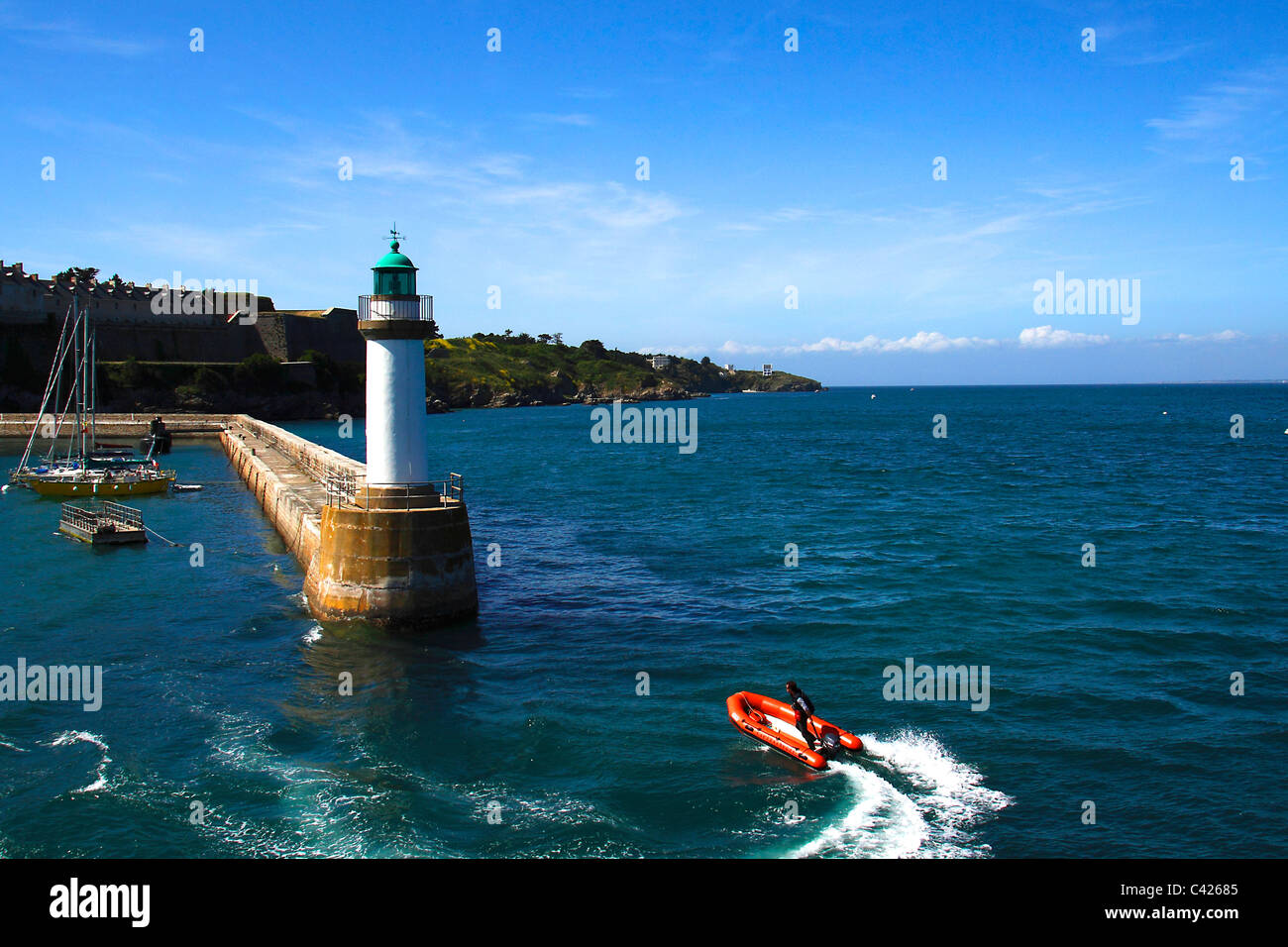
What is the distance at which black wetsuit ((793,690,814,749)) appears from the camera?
1694 centimetres

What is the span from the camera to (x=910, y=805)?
50.0 ft

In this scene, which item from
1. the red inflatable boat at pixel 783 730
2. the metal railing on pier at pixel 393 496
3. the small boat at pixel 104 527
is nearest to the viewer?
the red inflatable boat at pixel 783 730

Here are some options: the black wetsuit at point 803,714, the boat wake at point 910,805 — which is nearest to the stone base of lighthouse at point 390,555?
the black wetsuit at point 803,714

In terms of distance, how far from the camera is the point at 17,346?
335 feet

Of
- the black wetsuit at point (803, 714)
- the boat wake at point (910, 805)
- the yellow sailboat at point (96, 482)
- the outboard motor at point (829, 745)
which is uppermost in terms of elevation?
the yellow sailboat at point (96, 482)

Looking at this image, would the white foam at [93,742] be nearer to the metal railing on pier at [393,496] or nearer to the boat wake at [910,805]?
the metal railing on pier at [393,496]

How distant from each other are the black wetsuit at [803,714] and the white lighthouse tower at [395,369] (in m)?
12.0

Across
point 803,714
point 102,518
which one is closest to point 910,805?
point 803,714

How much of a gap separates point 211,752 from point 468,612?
360 inches

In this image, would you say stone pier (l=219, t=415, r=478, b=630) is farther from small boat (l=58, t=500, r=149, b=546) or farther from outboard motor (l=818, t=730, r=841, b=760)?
small boat (l=58, t=500, r=149, b=546)

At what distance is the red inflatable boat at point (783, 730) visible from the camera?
1680 cm

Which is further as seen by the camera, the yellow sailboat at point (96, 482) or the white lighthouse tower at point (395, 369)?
the yellow sailboat at point (96, 482)

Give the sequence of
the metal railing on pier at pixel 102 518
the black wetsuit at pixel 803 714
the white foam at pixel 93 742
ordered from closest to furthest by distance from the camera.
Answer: the white foam at pixel 93 742 → the black wetsuit at pixel 803 714 → the metal railing on pier at pixel 102 518
